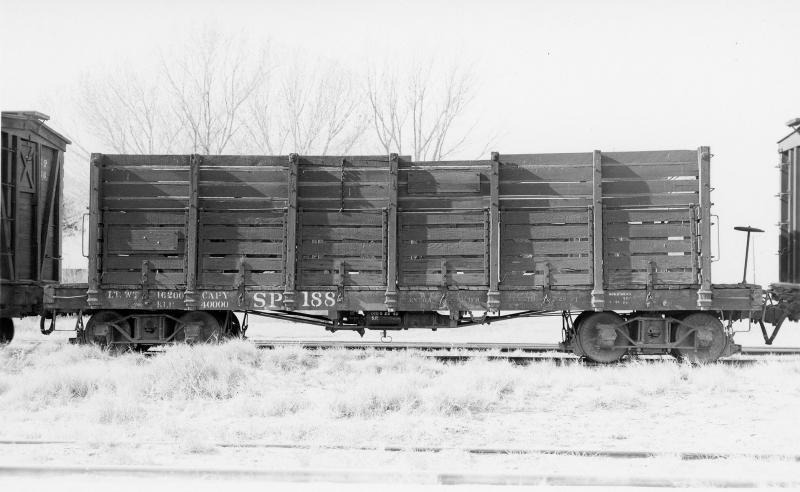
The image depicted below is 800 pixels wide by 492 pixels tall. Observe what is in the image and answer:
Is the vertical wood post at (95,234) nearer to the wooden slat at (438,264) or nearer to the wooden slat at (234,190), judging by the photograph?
the wooden slat at (234,190)

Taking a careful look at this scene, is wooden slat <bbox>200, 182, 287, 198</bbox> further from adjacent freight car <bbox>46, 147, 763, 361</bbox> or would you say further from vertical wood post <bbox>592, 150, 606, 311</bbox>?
vertical wood post <bbox>592, 150, 606, 311</bbox>

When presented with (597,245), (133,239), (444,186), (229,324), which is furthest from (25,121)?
(597,245)

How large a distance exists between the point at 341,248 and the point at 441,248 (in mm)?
1518

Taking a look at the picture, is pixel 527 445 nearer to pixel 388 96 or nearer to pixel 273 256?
pixel 273 256

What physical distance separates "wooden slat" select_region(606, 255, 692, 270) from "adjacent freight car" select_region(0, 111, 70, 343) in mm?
9558

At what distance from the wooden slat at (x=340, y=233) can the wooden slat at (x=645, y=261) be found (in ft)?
11.5

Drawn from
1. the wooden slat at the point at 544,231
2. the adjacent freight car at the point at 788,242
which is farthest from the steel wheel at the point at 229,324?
the adjacent freight car at the point at 788,242

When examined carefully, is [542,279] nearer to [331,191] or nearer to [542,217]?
[542,217]

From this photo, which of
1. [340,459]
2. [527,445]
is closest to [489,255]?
[527,445]

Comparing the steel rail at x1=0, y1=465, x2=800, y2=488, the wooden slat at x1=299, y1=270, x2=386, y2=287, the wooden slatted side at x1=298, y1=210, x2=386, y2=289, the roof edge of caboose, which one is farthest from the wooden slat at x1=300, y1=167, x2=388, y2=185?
the steel rail at x1=0, y1=465, x2=800, y2=488

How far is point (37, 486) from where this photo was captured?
4.74 metres

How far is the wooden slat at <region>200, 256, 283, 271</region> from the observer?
430 inches

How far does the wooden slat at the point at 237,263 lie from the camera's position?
1093 centimetres

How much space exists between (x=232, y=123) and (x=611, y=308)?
16721mm
